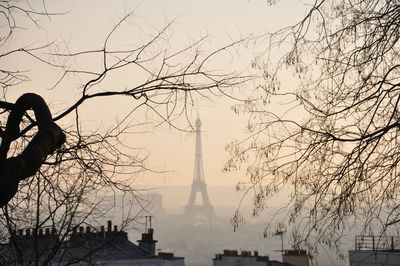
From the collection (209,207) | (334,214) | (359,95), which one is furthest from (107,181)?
(209,207)

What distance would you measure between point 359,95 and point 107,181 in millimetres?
2180

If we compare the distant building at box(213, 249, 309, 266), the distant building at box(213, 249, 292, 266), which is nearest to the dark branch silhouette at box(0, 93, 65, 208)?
the distant building at box(213, 249, 309, 266)

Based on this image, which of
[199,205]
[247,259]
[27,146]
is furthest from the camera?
[199,205]

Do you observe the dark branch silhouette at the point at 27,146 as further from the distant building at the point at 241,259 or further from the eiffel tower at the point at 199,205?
the eiffel tower at the point at 199,205

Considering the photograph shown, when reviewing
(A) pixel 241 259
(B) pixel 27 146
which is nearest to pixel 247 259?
(A) pixel 241 259

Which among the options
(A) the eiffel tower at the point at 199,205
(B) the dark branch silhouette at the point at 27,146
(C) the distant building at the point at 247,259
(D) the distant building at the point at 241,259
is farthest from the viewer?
(A) the eiffel tower at the point at 199,205

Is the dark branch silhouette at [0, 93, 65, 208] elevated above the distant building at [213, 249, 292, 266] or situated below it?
above

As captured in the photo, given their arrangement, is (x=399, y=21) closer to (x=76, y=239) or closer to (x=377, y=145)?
(x=377, y=145)

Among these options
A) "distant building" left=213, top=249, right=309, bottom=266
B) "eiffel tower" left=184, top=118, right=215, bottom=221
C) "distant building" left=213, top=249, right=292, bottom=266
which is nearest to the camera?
"distant building" left=213, top=249, right=309, bottom=266

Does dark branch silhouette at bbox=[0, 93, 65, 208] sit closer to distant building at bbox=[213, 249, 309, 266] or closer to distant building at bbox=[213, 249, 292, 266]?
distant building at bbox=[213, 249, 309, 266]

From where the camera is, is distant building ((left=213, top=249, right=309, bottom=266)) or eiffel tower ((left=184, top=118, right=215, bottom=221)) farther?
eiffel tower ((left=184, top=118, right=215, bottom=221))

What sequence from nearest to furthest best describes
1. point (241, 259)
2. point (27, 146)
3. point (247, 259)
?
point (27, 146), point (247, 259), point (241, 259)

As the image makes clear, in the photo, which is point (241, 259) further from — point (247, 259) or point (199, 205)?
point (199, 205)

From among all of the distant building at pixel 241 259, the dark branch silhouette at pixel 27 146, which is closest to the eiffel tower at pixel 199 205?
the distant building at pixel 241 259
